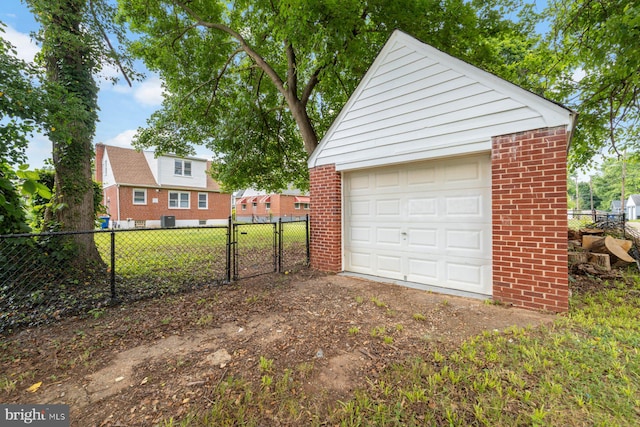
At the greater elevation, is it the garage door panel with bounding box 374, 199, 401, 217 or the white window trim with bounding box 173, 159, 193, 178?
the white window trim with bounding box 173, 159, 193, 178

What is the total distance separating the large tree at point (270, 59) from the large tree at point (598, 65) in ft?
3.00

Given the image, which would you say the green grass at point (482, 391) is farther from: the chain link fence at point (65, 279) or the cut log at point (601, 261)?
the cut log at point (601, 261)

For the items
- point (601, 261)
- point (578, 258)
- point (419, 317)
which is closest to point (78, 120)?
point (419, 317)

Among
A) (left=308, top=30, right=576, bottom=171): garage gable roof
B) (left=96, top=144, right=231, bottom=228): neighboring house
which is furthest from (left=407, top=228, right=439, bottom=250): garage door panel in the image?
(left=96, top=144, right=231, bottom=228): neighboring house

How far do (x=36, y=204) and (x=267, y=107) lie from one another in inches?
271

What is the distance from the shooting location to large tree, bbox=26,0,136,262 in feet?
13.7

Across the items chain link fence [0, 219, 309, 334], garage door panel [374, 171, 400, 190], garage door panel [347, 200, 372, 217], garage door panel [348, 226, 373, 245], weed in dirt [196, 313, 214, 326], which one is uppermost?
garage door panel [374, 171, 400, 190]

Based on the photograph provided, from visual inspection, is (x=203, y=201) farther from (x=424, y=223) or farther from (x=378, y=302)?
(x=378, y=302)

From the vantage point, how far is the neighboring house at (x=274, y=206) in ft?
98.9

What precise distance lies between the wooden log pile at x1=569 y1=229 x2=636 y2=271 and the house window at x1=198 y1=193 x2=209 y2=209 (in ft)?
71.7

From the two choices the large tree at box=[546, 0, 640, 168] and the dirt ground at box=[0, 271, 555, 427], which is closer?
the dirt ground at box=[0, 271, 555, 427]

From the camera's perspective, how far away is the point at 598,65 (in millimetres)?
5320

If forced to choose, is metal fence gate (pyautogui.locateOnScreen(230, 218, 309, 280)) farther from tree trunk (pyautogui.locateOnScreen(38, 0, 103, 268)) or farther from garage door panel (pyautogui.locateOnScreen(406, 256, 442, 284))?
tree trunk (pyautogui.locateOnScreen(38, 0, 103, 268))

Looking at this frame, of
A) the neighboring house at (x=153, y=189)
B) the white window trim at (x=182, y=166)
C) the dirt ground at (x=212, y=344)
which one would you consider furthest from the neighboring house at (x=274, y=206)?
the dirt ground at (x=212, y=344)
